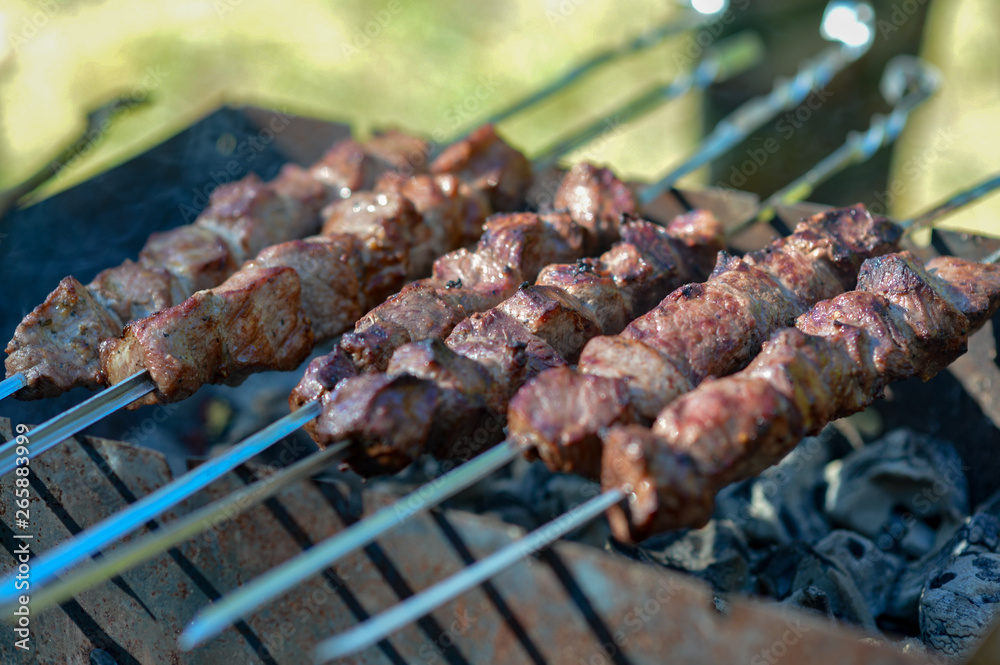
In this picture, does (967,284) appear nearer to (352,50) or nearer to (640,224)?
(640,224)

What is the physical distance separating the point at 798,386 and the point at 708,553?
3.89ft

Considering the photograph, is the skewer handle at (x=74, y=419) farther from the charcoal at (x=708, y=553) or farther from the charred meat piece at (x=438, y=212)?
the charcoal at (x=708, y=553)

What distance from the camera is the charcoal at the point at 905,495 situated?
3141mm

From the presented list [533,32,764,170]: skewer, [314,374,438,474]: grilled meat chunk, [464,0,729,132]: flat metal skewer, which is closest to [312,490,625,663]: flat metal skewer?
[314,374,438,474]: grilled meat chunk

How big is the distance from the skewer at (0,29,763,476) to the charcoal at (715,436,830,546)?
71.5 inches

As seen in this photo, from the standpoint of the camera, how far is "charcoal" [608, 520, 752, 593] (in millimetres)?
2926

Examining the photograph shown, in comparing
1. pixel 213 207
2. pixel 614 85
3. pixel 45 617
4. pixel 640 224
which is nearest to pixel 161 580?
pixel 45 617

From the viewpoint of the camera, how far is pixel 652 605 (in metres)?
1.70

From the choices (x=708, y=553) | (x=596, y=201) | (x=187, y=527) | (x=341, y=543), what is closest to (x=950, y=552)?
(x=708, y=553)

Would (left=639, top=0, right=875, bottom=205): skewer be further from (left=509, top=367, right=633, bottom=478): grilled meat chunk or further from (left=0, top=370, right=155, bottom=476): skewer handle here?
(left=0, top=370, right=155, bottom=476): skewer handle

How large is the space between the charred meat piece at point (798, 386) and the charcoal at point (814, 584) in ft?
2.23

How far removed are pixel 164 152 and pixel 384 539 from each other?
278 centimetres

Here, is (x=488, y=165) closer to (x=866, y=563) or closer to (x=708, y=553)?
(x=708, y=553)

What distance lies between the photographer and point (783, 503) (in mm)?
3338
